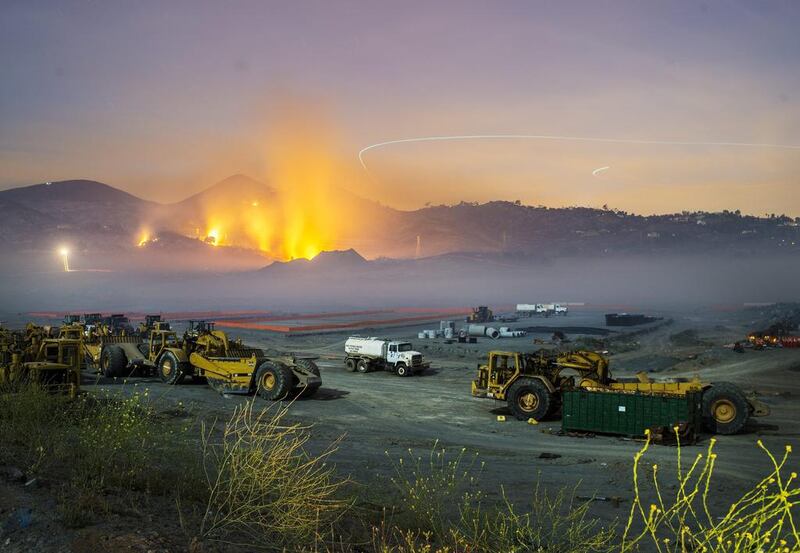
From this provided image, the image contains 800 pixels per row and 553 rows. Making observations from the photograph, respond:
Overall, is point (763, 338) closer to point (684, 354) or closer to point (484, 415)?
point (684, 354)

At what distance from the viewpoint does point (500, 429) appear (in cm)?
2278

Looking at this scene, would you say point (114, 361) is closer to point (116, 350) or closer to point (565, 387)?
point (116, 350)

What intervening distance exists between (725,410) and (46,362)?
76.4 ft

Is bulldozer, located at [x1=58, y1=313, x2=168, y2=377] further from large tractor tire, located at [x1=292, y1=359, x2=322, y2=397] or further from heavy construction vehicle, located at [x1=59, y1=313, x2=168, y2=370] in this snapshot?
large tractor tire, located at [x1=292, y1=359, x2=322, y2=397]

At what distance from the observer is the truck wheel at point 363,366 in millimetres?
39344

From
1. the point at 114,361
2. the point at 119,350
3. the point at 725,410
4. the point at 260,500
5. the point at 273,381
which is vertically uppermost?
the point at 119,350

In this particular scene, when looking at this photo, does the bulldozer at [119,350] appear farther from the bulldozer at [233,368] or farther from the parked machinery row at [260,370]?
the bulldozer at [233,368]

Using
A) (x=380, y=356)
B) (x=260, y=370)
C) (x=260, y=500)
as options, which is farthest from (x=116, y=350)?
(x=260, y=500)

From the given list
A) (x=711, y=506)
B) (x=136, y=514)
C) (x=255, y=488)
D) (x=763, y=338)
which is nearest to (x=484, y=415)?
(x=711, y=506)

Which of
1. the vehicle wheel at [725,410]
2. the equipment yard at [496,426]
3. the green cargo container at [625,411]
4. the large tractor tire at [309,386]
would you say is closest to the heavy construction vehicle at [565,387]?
the vehicle wheel at [725,410]

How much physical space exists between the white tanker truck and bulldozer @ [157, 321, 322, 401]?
1052 cm

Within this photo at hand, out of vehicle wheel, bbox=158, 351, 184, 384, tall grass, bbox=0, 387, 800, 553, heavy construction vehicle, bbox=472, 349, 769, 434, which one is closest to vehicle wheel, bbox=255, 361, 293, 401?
vehicle wheel, bbox=158, 351, 184, 384

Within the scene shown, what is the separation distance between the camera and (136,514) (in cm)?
825

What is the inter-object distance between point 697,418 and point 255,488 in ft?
55.9
